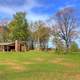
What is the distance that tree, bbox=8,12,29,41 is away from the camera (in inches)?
3339

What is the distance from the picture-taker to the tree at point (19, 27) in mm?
84812

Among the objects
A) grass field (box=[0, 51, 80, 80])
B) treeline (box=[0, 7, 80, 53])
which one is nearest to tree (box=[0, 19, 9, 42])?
treeline (box=[0, 7, 80, 53])

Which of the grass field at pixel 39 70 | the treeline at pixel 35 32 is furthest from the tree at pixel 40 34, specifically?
the grass field at pixel 39 70

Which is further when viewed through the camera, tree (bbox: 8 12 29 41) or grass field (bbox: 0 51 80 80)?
tree (bbox: 8 12 29 41)

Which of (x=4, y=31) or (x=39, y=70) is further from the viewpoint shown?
(x=4, y=31)

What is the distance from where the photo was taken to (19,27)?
85000mm

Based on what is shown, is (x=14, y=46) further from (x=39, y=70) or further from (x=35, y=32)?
(x=39, y=70)

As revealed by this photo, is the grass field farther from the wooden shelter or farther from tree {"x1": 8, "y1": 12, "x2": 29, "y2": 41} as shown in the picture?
tree {"x1": 8, "y1": 12, "x2": 29, "y2": 41}

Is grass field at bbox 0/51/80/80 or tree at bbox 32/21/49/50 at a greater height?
tree at bbox 32/21/49/50

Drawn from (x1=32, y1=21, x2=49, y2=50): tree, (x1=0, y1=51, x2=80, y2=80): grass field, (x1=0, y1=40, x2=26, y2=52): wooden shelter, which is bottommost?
(x1=0, y1=51, x2=80, y2=80): grass field

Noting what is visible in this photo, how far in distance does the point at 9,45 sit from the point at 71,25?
67.0 ft

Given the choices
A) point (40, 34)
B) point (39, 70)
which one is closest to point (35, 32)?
point (40, 34)

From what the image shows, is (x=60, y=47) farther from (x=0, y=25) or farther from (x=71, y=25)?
(x=0, y=25)

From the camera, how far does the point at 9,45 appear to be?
8375 cm
